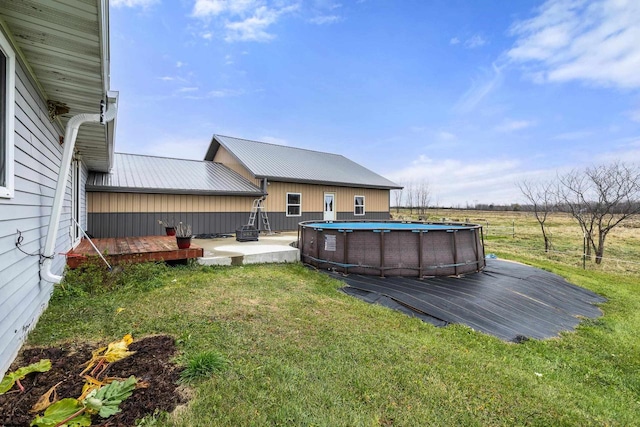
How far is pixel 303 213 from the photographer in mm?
14180

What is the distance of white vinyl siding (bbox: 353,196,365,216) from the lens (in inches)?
636

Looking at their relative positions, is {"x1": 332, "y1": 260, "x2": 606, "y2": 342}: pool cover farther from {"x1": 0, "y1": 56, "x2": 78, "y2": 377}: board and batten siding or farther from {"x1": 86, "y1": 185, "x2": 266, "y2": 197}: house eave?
{"x1": 86, "y1": 185, "x2": 266, "y2": 197}: house eave

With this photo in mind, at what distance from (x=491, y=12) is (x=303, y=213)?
10.9 m

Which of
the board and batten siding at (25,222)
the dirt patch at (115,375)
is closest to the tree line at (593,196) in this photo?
the dirt patch at (115,375)

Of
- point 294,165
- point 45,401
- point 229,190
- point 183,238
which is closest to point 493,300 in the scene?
point 45,401

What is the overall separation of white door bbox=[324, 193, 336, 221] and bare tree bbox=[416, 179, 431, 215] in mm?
14169

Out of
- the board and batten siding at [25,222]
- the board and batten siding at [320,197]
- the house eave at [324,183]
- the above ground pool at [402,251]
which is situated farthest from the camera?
the board and batten siding at [320,197]

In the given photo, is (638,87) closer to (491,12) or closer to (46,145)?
(491,12)

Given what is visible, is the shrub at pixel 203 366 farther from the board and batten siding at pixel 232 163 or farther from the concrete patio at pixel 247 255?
the board and batten siding at pixel 232 163

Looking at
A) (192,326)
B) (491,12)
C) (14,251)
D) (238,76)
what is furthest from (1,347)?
(238,76)

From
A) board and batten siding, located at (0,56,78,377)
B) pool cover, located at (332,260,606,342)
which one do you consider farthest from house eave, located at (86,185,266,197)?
pool cover, located at (332,260,606,342)

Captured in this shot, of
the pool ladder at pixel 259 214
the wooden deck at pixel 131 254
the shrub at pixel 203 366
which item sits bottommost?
the shrub at pixel 203 366

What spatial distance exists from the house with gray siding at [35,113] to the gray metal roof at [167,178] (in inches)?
258

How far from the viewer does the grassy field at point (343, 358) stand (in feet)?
6.72
